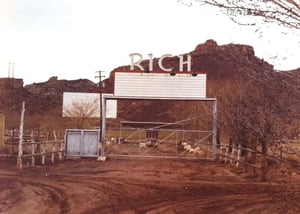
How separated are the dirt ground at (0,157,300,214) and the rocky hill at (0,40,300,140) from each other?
1.25 metres

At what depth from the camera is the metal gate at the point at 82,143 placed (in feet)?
54.0

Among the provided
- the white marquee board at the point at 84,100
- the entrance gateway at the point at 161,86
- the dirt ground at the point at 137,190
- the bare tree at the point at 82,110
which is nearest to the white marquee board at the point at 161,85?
the entrance gateway at the point at 161,86

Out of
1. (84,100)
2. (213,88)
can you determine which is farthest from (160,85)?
(84,100)

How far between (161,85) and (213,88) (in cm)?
963

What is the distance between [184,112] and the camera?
32438 millimetres

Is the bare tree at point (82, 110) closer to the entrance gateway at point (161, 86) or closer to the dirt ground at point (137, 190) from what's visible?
the entrance gateway at point (161, 86)

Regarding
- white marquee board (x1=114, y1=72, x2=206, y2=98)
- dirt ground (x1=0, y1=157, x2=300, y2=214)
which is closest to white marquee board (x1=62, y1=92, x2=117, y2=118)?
white marquee board (x1=114, y1=72, x2=206, y2=98)

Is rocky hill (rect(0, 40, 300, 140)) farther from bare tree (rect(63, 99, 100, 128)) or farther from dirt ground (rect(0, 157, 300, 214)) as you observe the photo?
Result: dirt ground (rect(0, 157, 300, 214))

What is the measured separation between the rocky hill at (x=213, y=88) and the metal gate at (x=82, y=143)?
212 centimetres

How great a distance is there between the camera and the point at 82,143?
54.2ft

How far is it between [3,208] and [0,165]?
4.66 metres

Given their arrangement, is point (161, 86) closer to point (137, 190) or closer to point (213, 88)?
point (137, 190)

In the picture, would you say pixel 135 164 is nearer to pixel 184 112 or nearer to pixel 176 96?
pixel 176 96

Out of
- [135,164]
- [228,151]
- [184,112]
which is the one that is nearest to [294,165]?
[135,164]
